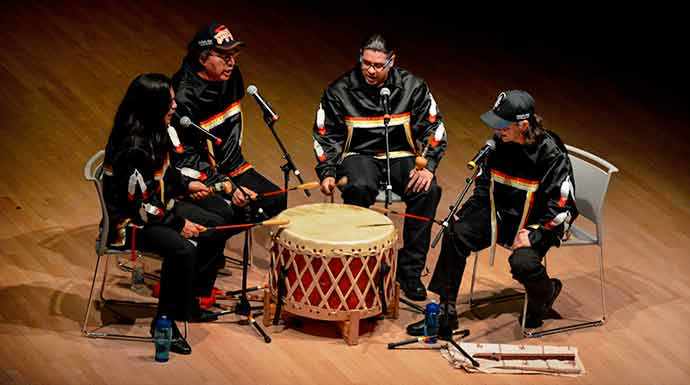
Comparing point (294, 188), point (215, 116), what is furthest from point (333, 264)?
point (215, 116)

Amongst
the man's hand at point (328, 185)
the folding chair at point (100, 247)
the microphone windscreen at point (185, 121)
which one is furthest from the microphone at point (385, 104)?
the folding chair at point (100, 247)

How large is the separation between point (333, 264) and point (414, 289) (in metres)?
0.83

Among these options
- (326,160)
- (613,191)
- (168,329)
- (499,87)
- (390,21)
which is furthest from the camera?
(390,21)

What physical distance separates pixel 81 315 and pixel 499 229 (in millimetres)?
2191

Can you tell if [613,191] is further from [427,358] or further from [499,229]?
[427,358]

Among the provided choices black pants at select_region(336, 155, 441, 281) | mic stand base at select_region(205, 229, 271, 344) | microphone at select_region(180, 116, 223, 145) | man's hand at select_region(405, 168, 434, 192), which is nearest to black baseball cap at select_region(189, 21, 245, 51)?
microphone at select_region(180, 116, 223, 145)

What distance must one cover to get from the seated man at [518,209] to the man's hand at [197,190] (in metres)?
1.29

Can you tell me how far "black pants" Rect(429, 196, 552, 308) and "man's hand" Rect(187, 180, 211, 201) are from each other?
A: 1289mm

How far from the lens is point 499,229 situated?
22.7 feet

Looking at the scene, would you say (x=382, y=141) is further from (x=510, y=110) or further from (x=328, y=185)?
(x=510, y=110)

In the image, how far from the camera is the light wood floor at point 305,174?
645 centimetres

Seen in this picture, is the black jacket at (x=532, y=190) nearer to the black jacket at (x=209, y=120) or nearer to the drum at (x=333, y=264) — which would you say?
the drum at (x=333, y=264)

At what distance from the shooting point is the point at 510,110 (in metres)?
6.59

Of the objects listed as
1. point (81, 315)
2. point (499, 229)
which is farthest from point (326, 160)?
point (81, 315)
